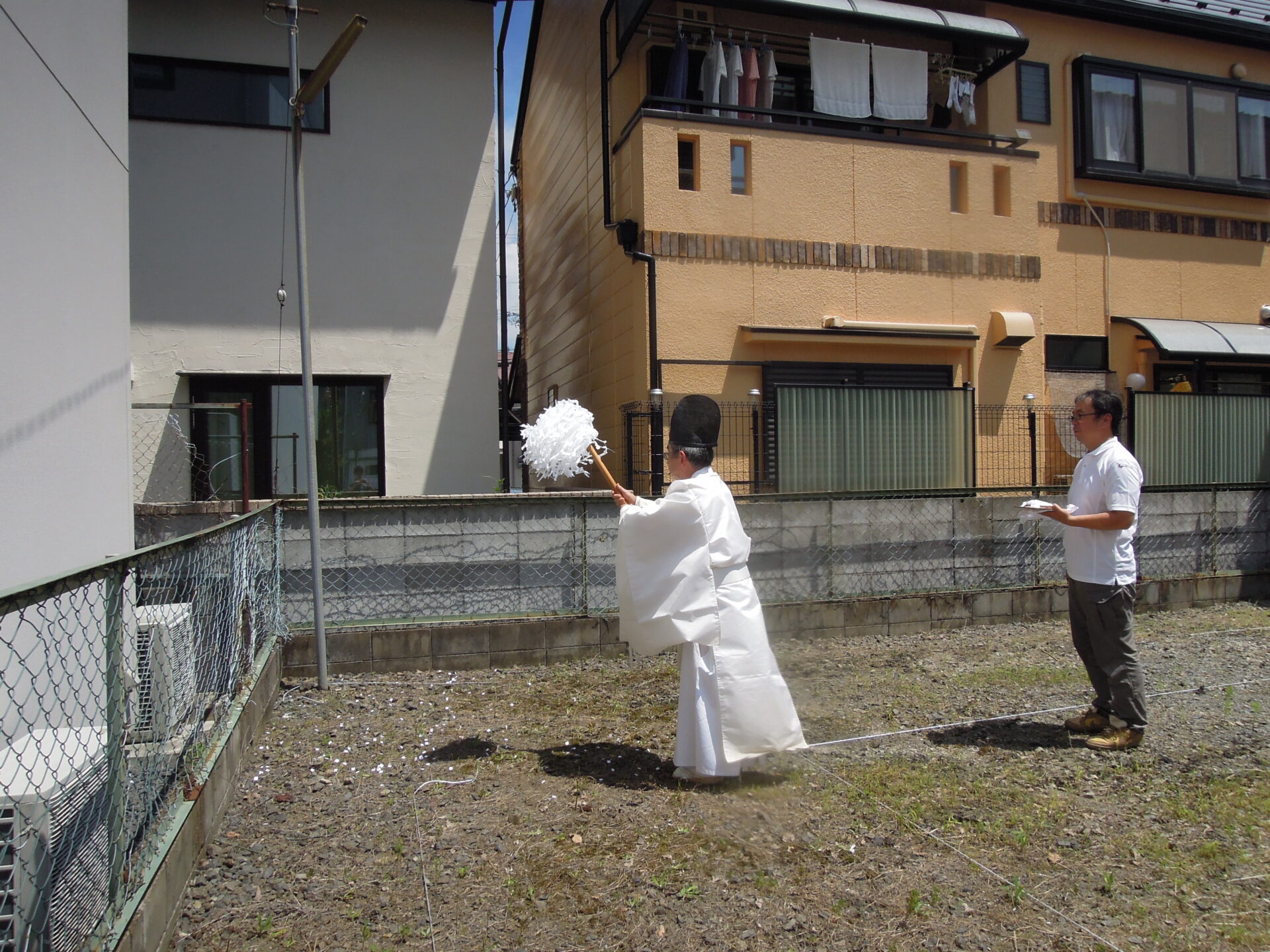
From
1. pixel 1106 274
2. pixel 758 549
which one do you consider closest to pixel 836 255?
pixel 758 549

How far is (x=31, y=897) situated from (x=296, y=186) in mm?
4807

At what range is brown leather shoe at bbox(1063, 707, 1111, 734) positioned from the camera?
15.7 feet

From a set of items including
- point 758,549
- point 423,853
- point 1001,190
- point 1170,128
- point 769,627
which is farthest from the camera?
point 1170,128

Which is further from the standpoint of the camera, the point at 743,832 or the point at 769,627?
the point at 769,627

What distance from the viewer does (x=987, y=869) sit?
3.33 m

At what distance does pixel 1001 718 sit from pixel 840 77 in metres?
7.49

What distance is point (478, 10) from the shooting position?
9656 mm

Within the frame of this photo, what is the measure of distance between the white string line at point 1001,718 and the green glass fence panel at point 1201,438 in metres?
4.13

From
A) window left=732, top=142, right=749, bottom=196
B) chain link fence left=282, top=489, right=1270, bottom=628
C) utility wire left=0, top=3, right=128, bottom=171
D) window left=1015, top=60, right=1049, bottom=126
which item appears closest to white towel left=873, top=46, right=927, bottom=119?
window left=732, top=142, right=749, bottom=196

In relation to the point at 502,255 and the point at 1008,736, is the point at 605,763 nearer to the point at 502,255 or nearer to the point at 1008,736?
the point at 1008,736

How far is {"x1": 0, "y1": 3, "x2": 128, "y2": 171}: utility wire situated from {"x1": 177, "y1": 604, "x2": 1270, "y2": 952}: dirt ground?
3279mm

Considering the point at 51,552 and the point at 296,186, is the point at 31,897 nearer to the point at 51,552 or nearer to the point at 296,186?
the point at 51,552

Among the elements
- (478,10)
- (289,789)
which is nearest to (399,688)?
(289,789)

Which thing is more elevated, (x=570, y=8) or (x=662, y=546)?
(x=570, y=8)
